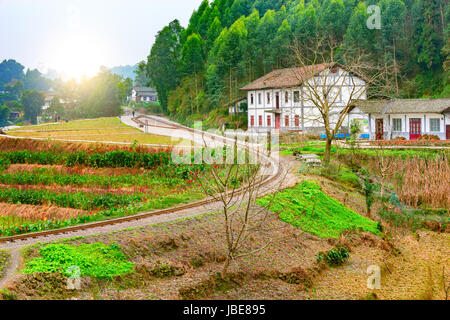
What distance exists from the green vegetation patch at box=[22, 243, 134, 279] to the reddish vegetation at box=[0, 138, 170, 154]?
15.3m

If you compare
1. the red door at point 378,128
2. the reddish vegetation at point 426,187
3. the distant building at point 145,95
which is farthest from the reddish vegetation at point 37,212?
the distant building at point 145,95

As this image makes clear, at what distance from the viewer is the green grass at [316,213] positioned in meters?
17.9

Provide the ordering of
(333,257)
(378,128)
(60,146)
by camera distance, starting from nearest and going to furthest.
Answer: (333,257), (60,146), (378,128)

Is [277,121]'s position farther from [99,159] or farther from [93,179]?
[93,179]

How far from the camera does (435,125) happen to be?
37469 mm

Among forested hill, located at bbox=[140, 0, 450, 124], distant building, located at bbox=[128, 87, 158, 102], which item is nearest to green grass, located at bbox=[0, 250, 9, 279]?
forested hill, located at bbox=[140, 0, 450, 124]

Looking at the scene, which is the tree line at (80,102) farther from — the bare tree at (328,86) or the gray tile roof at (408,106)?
the gray tile roof at (408,106)

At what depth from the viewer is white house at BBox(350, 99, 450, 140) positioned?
36.9 metres

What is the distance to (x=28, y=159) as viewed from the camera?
94.8 feet

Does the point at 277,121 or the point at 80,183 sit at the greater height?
the point at 277,121

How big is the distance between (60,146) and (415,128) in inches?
1063

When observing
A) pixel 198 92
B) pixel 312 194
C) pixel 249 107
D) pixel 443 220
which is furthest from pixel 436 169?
pixel 198 92

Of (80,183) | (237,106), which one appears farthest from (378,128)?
(80,183)
